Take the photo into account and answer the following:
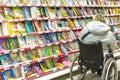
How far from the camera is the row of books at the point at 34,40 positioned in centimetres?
409

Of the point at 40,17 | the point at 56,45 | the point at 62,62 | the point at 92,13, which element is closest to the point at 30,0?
the point at 40,17

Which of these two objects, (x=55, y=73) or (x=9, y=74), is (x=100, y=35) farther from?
(x=9, y=74)

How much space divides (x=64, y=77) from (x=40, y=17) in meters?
1.38

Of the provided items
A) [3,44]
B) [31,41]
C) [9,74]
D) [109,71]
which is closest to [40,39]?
[31,41]

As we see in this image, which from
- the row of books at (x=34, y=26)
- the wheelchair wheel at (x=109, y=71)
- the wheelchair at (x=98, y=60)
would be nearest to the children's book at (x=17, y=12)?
the row of books at (x=34, y=26)

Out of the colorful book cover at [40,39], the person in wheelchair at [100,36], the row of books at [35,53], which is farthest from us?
the colorful book cover at [40,39]

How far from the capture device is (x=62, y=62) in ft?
16.2

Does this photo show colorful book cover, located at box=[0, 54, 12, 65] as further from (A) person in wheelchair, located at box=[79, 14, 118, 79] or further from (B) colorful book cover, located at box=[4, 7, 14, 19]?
(A) person in wheelchair, located at box=[79, 14, 118, 79]

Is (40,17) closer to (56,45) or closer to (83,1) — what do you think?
(56,45)

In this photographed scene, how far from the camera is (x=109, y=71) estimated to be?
12.0ft

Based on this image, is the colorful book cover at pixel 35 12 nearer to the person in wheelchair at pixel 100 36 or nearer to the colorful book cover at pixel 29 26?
the colorful book cover at pixel 29 26

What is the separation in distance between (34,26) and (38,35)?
22cm

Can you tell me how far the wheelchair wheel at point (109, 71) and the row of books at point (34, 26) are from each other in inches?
62.1

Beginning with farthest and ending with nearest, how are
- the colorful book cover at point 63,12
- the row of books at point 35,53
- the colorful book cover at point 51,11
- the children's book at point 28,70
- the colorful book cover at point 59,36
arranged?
the colorful book cover at point 63,12 → the colorful book cover at point 59,36 → the colorful book cover at point 51,11 → the children's book at point 28,70 → the row of books at point 35,53
